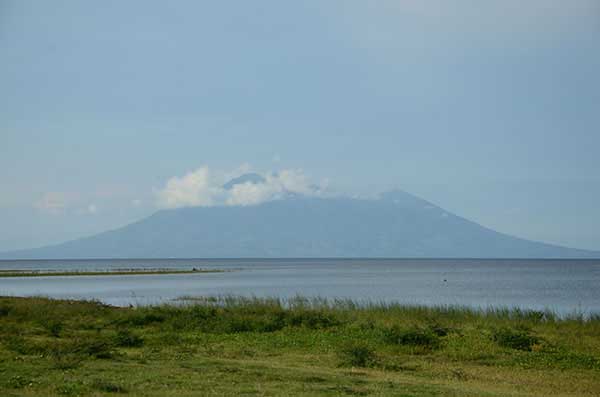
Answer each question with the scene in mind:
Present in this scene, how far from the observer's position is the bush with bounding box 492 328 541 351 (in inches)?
938

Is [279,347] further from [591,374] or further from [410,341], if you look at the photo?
[591,374]

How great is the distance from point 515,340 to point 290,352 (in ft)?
24.5

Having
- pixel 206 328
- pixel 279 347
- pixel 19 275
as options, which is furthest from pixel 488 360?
pixel 19 275

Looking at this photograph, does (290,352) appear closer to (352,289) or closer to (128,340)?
(128,340)

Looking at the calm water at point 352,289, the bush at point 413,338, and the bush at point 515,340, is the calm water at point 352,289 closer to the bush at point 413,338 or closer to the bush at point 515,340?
the bush at point 515,340

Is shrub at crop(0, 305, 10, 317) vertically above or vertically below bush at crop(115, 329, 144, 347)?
above

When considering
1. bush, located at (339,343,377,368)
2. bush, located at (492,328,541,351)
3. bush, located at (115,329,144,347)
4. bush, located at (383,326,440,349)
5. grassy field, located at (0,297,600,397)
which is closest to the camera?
grassy field, located at (0,297,600,397)

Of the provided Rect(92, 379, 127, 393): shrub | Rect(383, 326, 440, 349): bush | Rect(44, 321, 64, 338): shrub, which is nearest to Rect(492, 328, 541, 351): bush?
Rect(383, 326, 440, 349): bush

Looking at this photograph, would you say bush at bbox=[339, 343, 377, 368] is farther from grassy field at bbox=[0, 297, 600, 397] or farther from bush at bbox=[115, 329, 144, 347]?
bush at bbox=[115, 329, 144, 347]

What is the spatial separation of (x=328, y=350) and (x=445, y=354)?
12.2ft

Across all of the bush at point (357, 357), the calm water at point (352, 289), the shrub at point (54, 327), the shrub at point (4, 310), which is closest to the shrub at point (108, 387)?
the bush at point (357, 357)

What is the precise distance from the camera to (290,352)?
23.4 meters

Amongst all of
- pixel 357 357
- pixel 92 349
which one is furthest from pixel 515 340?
pixel 92 349

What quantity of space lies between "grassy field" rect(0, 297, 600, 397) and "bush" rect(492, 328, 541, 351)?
42mm
